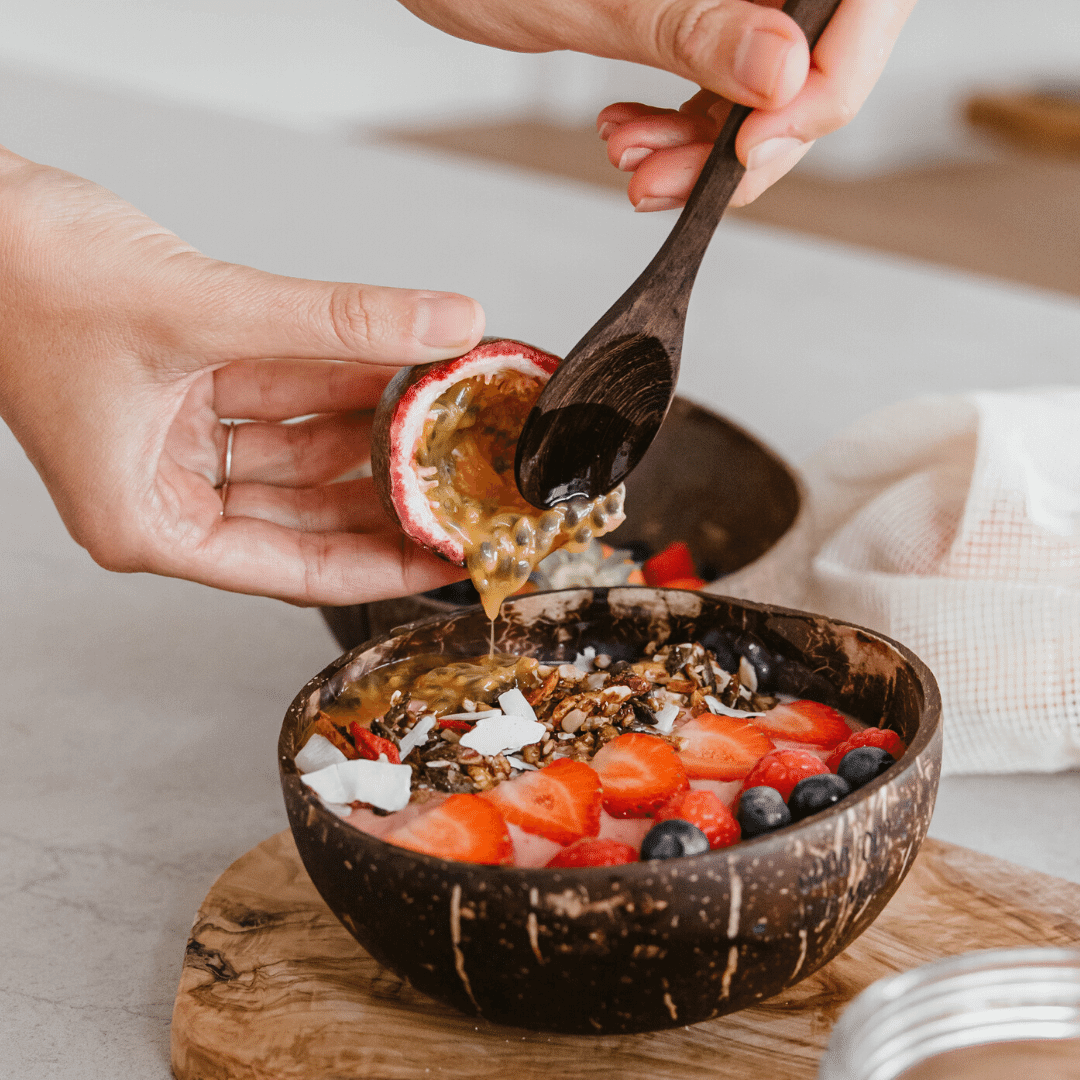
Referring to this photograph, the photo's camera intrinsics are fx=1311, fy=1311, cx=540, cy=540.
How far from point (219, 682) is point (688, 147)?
717 millimetres

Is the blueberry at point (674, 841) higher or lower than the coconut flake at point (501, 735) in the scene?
higher

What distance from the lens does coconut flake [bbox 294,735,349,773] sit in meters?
0.91

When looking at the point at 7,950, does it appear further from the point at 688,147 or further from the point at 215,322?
the point at 688,147

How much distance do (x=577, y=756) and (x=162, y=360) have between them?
481mm

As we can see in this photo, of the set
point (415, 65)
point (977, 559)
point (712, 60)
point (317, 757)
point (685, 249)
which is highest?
point (712, 60)

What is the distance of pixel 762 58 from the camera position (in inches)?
38.6

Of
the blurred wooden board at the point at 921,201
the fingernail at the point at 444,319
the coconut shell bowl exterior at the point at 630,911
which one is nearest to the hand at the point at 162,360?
the fingernail at the point at 444,319

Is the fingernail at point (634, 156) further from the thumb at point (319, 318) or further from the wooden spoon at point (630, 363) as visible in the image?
the thumb at point (319, 318)

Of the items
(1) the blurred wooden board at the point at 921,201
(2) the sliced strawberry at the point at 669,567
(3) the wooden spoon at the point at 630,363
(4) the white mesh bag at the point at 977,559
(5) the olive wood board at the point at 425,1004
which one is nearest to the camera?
(5) the olive wood board at the point at 425,1004

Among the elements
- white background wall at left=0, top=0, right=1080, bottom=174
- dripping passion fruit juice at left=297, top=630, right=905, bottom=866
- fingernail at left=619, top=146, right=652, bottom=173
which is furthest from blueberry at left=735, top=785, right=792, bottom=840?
white background wall at left=0, top=0, right=1080, bottom=174

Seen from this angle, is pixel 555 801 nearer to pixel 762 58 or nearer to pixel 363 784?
pixel 363 784

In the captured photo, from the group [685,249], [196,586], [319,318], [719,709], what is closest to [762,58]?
[685,249]

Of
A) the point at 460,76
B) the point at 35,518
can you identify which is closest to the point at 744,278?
the point at 35,518

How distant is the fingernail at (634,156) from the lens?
127cm
